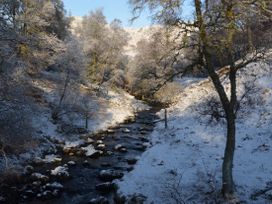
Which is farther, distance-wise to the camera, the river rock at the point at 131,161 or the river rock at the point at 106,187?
the river rock at the point at 131,161

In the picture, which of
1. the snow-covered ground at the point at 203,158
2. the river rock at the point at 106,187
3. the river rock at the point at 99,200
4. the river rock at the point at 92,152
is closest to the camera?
the snow-covered ground at the point at 203,158

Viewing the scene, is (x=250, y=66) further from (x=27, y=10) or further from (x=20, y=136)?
(x=20, y=136)

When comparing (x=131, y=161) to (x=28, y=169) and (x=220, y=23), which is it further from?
(x=220, y=23)

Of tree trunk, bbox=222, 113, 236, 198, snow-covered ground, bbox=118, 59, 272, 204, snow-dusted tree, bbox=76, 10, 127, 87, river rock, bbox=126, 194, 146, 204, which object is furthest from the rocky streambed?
snow-dusted tree, bbox=76, 10, 127, 87

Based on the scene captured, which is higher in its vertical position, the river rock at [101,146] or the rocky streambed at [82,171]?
the river rock at [101,146]

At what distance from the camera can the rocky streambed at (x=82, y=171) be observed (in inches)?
678

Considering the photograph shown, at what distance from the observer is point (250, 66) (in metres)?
33.7

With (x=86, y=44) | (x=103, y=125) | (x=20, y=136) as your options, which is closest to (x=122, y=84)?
(x=86, y=44)

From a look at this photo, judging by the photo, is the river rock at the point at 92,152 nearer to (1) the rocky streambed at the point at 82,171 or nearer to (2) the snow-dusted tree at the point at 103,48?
(1) the rocky streambed at the point at 82,171

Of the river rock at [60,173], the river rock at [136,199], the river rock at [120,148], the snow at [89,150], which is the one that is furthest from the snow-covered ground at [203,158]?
the snow at [89,150]

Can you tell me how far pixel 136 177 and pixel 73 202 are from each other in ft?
11.0

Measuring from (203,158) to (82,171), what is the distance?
23.9 feet

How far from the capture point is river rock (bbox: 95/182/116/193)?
1791 cm

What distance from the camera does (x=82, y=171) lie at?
70.9 feet
